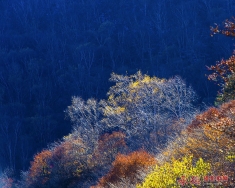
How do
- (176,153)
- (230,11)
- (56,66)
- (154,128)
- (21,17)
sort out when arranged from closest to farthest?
(176,153)
(154,128)
(230,11)
(56,66)
(21,17)

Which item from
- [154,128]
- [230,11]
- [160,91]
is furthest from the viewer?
[230,11]

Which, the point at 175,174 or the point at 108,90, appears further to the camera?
the point at 108,90

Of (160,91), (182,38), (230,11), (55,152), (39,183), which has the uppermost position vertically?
(230,11)

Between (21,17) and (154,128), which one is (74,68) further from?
(154,128)

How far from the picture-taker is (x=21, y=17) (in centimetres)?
7362

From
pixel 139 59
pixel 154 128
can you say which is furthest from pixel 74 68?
pixel 154 128

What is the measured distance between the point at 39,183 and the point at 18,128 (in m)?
25.1

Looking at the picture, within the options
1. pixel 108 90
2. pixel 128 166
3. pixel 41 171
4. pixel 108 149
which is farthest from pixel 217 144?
pixel 108 90

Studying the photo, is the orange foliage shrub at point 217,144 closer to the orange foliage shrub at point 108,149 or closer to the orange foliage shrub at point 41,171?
the orange foliage shrub at point 108,149

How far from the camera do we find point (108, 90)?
168ft

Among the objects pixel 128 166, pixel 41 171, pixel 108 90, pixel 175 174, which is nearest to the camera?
pixel 175 174

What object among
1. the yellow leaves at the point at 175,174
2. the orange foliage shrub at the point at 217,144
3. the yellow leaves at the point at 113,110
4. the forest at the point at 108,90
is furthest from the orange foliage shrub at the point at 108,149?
the yellow leaves at the point at 175,174

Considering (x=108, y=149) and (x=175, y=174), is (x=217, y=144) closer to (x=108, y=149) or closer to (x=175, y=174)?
(x=175, y=174)

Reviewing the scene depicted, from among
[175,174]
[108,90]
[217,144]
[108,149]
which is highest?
[108,90]
